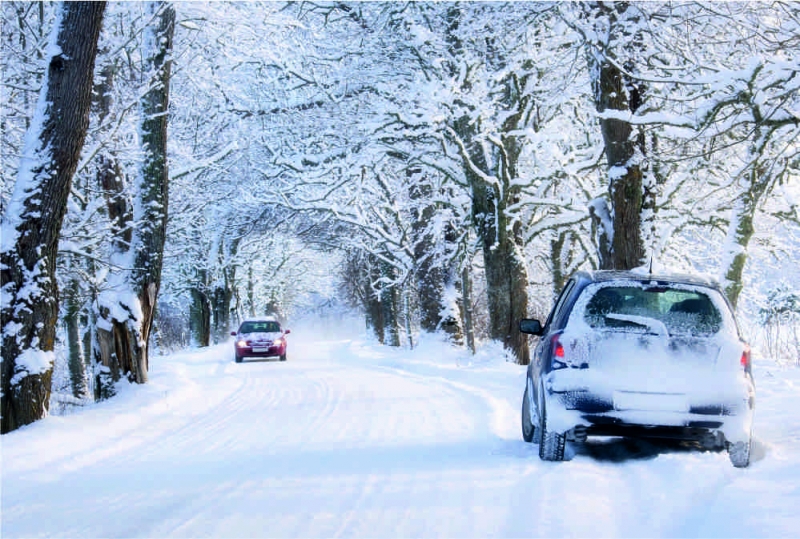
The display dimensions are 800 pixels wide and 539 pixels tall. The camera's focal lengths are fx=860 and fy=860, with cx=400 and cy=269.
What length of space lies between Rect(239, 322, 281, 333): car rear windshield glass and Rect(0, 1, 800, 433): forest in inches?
151

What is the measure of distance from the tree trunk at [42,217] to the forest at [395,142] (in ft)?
0.08

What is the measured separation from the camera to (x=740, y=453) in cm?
702

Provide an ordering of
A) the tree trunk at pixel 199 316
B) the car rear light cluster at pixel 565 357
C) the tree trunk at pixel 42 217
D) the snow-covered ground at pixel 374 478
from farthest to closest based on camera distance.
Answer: the tree trunk at pixel 199 316 → the tree trunk at pixel 42 217 → the car rear light cluster at pixel 565 357 → the snow-covered ground at pixel 374 478

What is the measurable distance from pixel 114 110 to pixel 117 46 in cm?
151

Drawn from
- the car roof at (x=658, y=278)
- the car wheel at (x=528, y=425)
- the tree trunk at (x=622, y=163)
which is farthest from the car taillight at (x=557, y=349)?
the tree trunk at (x=622, y=163)

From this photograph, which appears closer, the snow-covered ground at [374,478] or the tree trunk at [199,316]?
the snow-covered ground at [374,478]

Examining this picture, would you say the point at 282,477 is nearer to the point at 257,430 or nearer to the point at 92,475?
the point at 92,475

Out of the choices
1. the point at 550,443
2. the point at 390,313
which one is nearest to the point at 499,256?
the point at 550,443

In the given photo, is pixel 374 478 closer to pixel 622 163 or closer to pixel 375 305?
pixel 622 163

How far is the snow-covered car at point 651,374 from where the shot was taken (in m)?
6.95

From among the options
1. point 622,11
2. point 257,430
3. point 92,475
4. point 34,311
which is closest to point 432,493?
point 92,475

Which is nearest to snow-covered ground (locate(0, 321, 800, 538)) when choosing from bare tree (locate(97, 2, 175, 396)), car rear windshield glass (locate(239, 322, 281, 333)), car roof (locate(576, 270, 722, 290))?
car roof (locate(576, 270, 722, 290))

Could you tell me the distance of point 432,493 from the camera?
6312 mm

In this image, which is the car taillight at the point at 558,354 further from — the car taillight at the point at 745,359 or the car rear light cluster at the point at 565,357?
the car taillight at the point at 745,359
